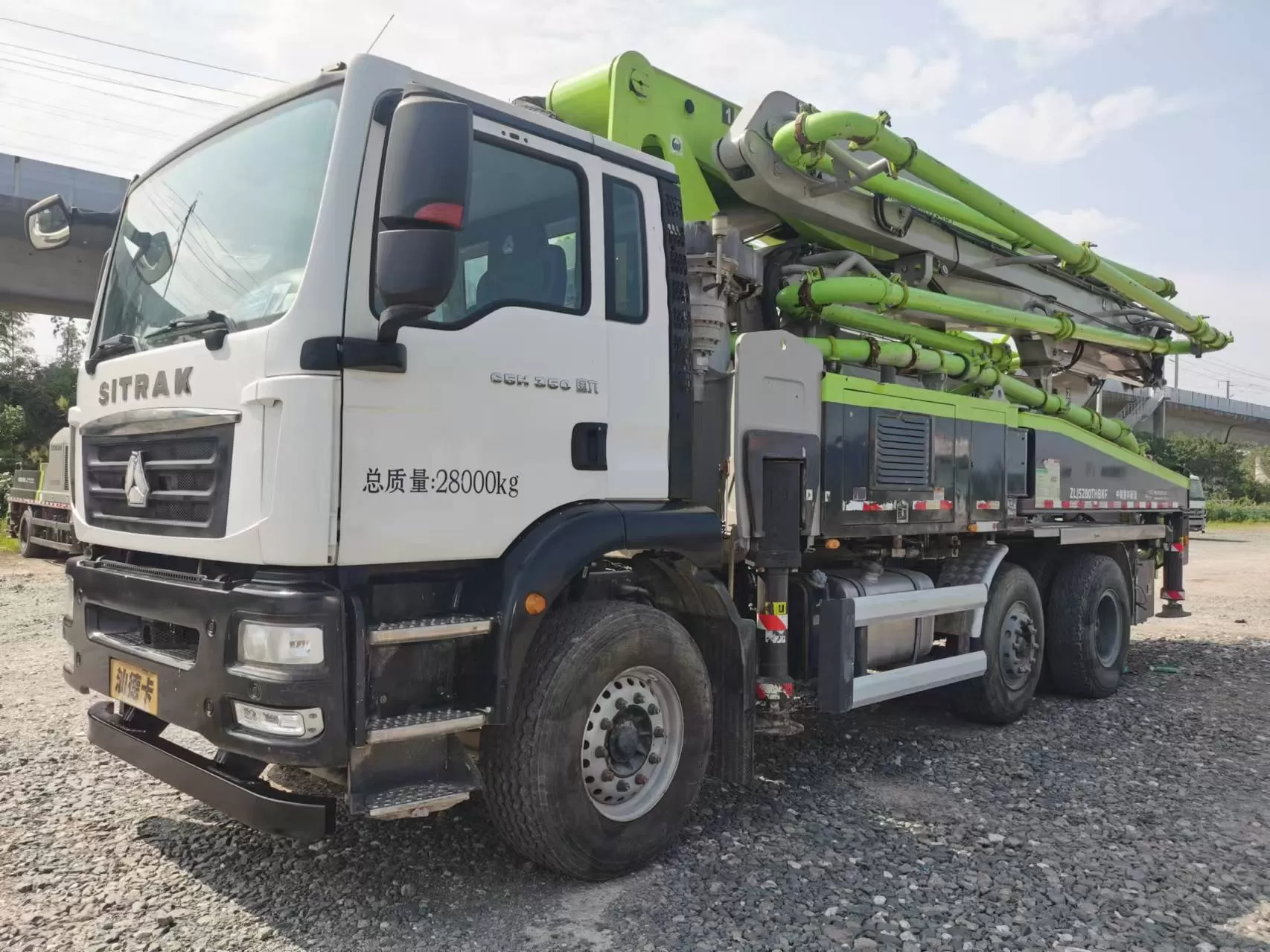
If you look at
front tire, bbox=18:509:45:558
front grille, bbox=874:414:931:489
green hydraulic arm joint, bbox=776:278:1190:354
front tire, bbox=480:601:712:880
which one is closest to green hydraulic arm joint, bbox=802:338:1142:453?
green hydraulic arm joint, bbox=776:278:1190:354

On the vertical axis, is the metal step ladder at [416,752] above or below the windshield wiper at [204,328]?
below

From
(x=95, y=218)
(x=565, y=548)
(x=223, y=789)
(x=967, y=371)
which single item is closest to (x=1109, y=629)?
(x=967, y=371)

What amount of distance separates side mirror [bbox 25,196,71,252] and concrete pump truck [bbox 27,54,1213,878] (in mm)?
17

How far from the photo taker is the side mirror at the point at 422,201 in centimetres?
290

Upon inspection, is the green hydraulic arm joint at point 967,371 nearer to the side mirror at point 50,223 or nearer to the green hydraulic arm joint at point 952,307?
the green hydraulic arm joint at point 952,307

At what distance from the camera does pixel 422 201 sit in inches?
114

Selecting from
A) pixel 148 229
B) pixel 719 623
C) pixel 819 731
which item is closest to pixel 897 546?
pixel 819 731

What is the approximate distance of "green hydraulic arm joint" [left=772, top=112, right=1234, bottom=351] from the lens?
5.35 metres

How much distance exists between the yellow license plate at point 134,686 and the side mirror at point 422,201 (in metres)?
1.63

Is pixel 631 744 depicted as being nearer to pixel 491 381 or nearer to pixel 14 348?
pixel 491 381

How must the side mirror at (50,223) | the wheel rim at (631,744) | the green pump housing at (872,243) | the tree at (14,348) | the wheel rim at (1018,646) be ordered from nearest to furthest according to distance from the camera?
the wheel rim at (631,744) → the side mirror at (50,223) → the green pump housing at (872,243) → the wheel rim at (1018,646) → the tree at (14,348)

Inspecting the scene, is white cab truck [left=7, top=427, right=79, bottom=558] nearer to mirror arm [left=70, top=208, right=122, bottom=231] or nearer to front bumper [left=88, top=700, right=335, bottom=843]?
mirror arm [left=70, top=208, right=122, bottom=231]

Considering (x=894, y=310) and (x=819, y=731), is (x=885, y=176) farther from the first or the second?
(x=819, y=731)

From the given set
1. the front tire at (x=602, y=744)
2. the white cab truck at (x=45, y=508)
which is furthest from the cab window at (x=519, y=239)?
the white cab truck at (x=45, y=508)
